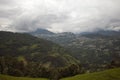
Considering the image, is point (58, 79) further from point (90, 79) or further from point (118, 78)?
point (118, 78)

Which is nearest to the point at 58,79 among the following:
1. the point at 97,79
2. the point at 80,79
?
the point at 80,79

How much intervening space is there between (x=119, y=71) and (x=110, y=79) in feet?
80.1

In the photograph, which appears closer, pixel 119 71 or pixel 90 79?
pixel 90 79

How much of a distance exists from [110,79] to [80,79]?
73.9 ft

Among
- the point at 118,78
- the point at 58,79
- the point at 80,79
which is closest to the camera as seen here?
the point at 118,78

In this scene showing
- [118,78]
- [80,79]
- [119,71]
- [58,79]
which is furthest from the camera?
[58,79]

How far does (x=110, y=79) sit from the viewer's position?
15025 cm

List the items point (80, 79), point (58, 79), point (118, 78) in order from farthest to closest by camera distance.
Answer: point (58, 79) → point (80, 79) → point (118, 78)

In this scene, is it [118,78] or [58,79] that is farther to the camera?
[58,79]

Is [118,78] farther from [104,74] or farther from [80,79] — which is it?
[80,79]

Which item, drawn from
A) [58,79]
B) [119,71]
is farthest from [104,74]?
[58,79]

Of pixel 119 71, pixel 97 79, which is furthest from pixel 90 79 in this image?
pixel 119 71

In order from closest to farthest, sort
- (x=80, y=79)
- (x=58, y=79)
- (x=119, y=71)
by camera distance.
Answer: (x=80, y=79) < (x=119, y=71) < (x=58, y=79)

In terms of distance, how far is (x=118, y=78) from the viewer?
5910 inches
